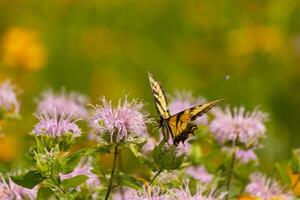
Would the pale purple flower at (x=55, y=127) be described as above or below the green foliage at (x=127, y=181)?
above

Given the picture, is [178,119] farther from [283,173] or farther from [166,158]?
[283,173]

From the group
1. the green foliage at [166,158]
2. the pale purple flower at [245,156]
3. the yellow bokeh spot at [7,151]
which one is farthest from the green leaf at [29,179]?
the yellow bokeh spot at [7,151]

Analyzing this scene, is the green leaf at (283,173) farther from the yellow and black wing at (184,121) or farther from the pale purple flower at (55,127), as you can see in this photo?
the pale purple flower at (55,127)

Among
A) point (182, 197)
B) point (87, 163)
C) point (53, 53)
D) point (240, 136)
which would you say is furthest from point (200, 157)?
point (53, 53)

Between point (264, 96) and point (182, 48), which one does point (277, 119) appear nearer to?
point (264, 96)

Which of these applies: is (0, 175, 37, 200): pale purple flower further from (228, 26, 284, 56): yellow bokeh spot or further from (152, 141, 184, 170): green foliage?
(228, 26, 284, 56): yellow bokeh spot

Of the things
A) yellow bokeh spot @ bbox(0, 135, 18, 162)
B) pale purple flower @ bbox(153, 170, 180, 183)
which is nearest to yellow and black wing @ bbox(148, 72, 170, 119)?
pale purple flower @ bbox(153, 170, 180, 183)

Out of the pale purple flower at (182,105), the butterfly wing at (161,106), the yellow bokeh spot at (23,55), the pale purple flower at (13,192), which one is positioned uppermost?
the yellow bokeh spot at (23,55)
